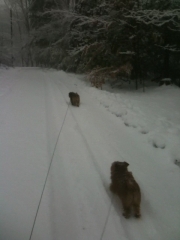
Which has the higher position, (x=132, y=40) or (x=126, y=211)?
(x=132, y=40)

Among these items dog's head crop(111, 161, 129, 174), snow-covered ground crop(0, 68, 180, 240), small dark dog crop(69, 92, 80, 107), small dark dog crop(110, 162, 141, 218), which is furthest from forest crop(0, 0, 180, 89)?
small dark dog crop(110, 162, 141, 218)

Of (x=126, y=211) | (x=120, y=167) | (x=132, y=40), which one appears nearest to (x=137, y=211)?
(x=126, y=211)

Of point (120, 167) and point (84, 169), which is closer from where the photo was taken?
point (120, 167)

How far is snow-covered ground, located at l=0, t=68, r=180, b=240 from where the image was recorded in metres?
2.30

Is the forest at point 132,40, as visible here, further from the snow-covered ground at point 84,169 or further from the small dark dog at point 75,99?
the snow-covered ground at point 84,169

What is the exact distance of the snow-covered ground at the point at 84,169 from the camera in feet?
7.55

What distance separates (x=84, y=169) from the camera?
3.38 metres

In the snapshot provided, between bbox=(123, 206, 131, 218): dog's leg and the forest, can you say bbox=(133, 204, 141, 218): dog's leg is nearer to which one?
bbox=(123, 206, 131, 218): dog's leg

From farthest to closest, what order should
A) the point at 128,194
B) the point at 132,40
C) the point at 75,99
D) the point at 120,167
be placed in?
the point at 132,40
the point at 75,99
the point at 120,167
the point at 128,194

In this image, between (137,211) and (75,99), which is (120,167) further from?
(75,99)

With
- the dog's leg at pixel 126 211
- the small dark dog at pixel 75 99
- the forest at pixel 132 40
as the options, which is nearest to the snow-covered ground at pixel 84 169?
the dog's leg at pixel 126 211

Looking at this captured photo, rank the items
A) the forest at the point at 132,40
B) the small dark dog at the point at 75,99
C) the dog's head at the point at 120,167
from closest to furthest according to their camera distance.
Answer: the dog's head at the point at 120,167 → the small dark dog at the point at 75,99 → the forest at the point at 132,40

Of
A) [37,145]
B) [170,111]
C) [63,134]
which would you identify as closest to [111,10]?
[170,111]

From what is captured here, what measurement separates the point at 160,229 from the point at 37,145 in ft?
9.33
